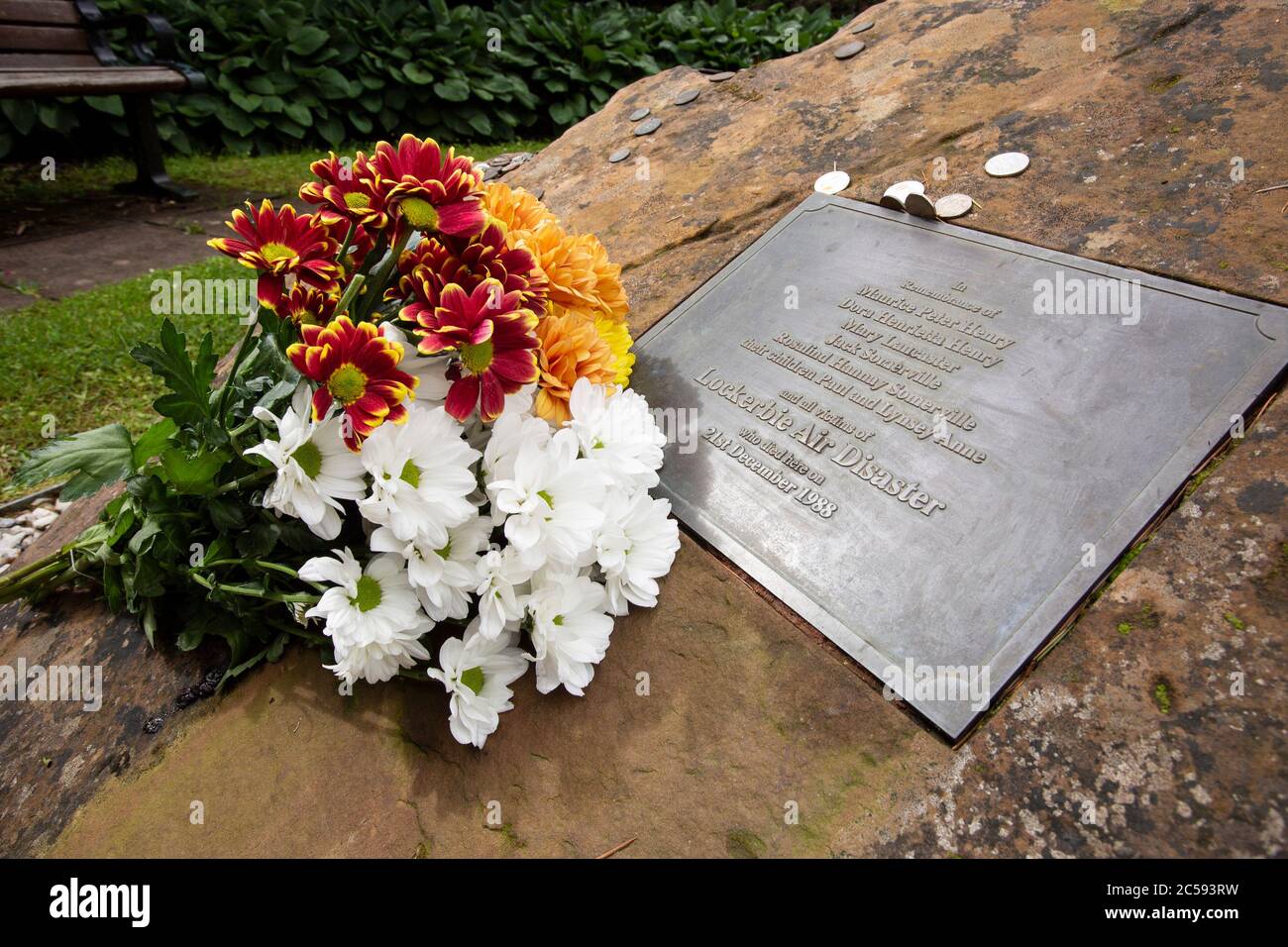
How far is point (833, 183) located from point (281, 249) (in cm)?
173

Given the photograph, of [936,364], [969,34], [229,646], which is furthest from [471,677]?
[969,34]

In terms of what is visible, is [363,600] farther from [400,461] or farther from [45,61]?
[45,61]

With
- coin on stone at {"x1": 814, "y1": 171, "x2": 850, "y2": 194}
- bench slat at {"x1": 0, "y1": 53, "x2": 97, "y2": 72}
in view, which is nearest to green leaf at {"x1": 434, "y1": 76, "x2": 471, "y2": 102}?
bench slat at {"x1": 0, "y1": 53, "x2": 97, "y2": 72}

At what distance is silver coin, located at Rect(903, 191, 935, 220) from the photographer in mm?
2420

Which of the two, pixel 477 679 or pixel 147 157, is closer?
pixel 477 679

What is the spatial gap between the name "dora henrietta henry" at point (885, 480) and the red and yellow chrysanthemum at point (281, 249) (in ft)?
3.82

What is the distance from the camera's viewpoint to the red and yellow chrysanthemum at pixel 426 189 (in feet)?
5.54

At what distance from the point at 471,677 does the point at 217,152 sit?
7084 mm

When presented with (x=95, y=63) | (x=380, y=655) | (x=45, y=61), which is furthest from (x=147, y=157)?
(x=380, y=655)

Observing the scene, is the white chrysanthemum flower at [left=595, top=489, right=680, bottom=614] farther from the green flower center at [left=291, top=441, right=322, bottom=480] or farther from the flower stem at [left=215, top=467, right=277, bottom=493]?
the flower stem at [left=215, top=467, right=277, bottom=493]

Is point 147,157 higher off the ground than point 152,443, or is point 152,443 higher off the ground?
point 152,443

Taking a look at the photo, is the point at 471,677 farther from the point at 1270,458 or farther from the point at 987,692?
the point at 1270,458

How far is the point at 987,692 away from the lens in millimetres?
1580

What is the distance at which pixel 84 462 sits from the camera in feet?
5.98
